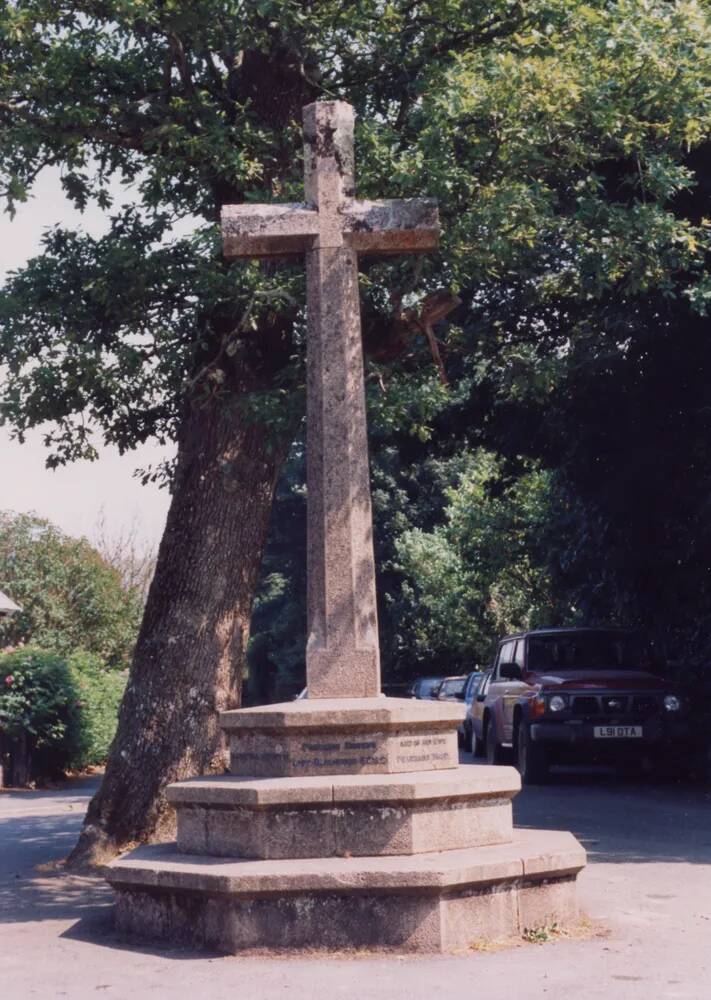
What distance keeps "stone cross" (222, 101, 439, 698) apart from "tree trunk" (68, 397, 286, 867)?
2934 millimetres

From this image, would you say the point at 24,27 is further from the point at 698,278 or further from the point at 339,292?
the point at 698,278

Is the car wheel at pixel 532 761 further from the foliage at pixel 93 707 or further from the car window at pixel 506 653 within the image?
the foliage at pixel 93 707

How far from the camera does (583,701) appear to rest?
59.4 feet

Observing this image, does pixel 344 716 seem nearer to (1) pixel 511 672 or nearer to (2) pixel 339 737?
(2) pixel 339 737

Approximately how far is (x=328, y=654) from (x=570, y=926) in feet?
7.10

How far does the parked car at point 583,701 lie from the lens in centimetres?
1798

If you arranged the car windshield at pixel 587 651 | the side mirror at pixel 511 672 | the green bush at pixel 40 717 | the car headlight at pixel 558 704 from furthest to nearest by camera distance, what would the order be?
the green bush at pixel 40 717
the car windshield at pixel 587 651
the side mirror at pixel 511 672
the car headlight at pixel 558 704

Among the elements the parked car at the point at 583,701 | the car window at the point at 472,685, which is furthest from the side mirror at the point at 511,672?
the car window at the point at 472,685

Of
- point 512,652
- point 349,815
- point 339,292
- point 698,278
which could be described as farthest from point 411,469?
point 349,815

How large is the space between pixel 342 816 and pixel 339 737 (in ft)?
1.69

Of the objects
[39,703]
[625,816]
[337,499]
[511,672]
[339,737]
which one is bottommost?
[625,816]

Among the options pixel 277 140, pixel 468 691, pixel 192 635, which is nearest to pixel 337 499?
pixel 192 635

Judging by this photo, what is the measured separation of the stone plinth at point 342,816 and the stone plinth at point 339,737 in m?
0.12

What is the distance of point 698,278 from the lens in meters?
16.5
